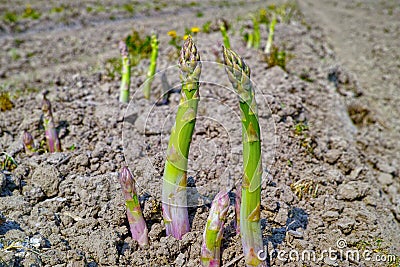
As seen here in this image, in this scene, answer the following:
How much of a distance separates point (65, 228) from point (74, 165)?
2.60ft

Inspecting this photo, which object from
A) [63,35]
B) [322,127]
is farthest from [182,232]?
[63,35]

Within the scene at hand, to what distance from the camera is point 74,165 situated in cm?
365

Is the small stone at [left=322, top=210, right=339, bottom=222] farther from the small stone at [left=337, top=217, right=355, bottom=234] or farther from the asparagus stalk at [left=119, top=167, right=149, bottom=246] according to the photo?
the asparagus stalk at [left=119, top=167, right=149, bottom=246]

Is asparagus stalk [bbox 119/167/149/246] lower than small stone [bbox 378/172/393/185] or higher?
higher

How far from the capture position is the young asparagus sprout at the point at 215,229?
245 centimetres

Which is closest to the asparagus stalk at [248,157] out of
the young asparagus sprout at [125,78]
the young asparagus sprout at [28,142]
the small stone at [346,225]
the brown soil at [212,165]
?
the brown soil at [212,165]

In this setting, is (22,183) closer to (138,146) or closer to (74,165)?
(74,165)

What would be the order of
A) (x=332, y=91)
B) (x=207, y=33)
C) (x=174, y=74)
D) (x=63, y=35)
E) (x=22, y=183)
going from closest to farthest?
(x=22, y=183) → (x=174, y=74) → (x=332, y=91) → (x=207, y=33) → (x=63, y=35)

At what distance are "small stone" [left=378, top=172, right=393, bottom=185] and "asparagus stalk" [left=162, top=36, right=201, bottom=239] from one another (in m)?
3.24

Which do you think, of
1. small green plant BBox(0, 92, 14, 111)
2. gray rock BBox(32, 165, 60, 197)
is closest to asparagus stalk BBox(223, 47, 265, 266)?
gray rock BBox(32, 165, 60, 197)

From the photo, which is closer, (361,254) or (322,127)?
(361,254)

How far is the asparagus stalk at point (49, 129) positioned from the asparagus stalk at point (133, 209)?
1728 mm

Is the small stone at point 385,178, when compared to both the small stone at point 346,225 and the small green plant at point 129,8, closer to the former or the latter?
the small stone at point 346,225

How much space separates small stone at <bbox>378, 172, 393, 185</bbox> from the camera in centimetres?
495
